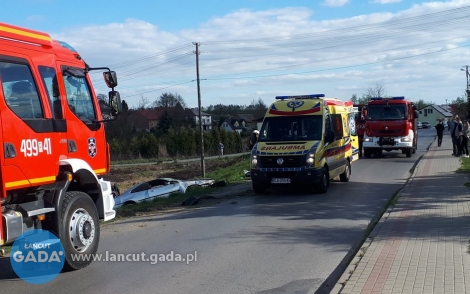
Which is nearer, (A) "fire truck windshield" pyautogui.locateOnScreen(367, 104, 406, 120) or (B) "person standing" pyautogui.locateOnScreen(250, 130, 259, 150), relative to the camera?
(B) "person standing" pyautogui.locateOnScreen(250, 130, 259, 150)

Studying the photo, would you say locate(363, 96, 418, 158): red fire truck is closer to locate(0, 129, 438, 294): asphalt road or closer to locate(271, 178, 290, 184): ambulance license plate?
locate(0, 129, 438, 294): asphalt road

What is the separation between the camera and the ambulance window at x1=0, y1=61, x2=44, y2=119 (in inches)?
277

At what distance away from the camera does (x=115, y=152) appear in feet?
226

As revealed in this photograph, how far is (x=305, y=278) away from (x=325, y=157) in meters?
8.53

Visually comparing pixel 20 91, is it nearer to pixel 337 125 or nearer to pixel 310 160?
pixel 310 160

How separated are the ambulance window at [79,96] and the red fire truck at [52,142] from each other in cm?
1

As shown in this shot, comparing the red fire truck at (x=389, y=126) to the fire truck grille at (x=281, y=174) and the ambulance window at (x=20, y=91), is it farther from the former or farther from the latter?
the ambulance window at (x=20, y=91)

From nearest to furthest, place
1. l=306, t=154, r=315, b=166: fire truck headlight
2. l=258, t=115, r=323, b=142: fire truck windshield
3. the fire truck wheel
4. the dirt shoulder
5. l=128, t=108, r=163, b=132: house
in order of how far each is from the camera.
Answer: the fire truck wheel, l=306, t=154, r=315, b=166: fire truck headlight, l=258, t=115, r=323, b=142: fire truck windshield, the dirt shoulder, l=128, t=108, r=163, b=132: house

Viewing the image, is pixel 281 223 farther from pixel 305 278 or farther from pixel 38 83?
pixel 38 83

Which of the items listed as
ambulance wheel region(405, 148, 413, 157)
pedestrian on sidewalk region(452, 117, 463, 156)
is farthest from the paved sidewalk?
ambulance wheel region(405, 148, 413, 157)

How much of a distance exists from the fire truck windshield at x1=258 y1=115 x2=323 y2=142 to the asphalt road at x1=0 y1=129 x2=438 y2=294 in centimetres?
161

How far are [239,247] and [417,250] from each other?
2.70 metres

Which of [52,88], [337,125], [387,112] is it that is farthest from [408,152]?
[52,88]

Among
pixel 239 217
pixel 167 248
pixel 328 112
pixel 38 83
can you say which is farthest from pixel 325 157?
pixel 38 83
